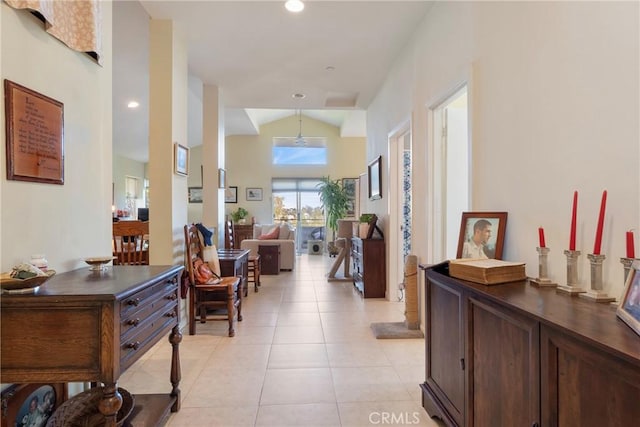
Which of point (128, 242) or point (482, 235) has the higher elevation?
point (482, 235)

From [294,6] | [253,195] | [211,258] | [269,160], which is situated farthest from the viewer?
[269,160]

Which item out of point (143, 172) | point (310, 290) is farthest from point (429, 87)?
point (143, 172)

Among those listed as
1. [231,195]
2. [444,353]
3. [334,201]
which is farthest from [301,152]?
[444,353]

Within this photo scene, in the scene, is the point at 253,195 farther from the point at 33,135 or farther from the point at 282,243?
the point at 33,135

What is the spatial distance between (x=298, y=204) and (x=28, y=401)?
8.82 metres

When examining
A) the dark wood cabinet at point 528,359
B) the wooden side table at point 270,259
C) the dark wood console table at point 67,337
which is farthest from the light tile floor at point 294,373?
the wooden side table at point 270,259

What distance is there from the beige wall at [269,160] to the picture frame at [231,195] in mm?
102

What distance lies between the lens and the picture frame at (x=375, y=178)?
4.71 metres

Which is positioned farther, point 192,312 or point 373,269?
point 373,269

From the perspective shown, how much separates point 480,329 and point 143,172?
10.9 m

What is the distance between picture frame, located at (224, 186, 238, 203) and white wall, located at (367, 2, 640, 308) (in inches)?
318

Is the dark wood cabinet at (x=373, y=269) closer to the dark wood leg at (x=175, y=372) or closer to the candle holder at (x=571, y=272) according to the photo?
the dark wood leg at (x=175, y=372)

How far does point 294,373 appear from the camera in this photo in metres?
2.38

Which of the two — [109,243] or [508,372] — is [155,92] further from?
[508,372]
